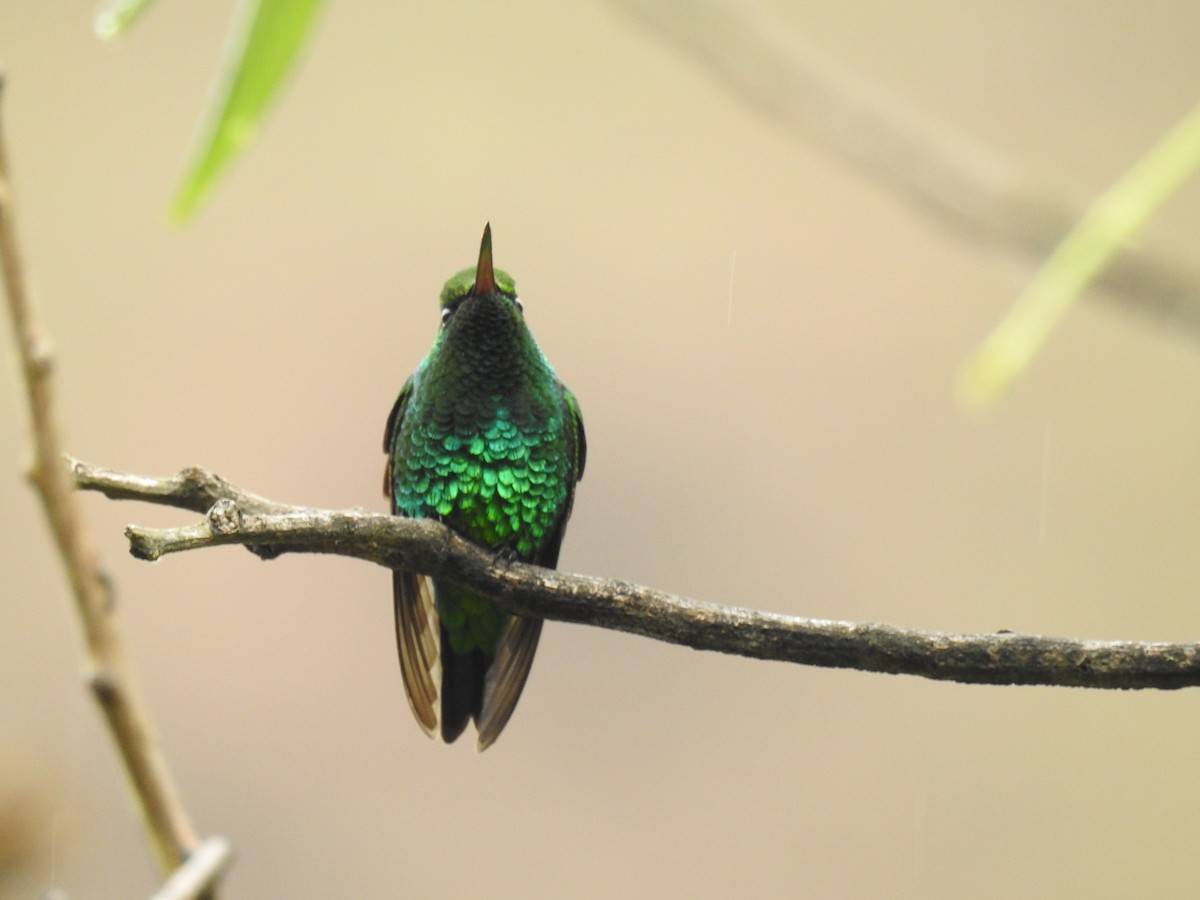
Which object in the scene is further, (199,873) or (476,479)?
(476,479)

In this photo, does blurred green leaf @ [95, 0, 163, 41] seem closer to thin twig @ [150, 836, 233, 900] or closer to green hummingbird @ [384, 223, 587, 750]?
thin twig @ [150, 836, 233, 900]

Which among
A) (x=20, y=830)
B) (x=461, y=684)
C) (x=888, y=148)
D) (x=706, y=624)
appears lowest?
(x=20, y=830)

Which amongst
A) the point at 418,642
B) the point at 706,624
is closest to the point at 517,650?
the point at 418,642

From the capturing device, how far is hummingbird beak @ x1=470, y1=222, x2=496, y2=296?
4.08ft

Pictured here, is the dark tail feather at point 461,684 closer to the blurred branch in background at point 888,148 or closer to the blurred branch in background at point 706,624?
the blurred branch in background at point 706,624

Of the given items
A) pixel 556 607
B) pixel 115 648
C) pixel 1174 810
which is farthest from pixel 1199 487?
pixel 115 648

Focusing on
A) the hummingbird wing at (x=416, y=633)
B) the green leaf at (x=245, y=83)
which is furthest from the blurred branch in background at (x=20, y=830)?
the hummingbird wing at (x=416, y=633)

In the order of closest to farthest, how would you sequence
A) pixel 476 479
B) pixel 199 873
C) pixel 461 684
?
pixel 199 873, pixel 476 479, pixel 461 684

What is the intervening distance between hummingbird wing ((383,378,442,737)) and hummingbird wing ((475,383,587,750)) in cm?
8

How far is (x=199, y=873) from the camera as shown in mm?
482

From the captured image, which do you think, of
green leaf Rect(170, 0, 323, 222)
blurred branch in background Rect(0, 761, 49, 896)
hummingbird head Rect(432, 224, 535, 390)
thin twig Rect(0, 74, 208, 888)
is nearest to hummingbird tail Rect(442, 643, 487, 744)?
hummingbird head Rect(432, 224, 535, 390)

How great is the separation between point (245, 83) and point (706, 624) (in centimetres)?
71

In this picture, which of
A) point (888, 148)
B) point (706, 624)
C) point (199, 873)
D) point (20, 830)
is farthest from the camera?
point (888, 148)

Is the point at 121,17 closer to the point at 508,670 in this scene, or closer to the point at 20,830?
the point at 20,830
